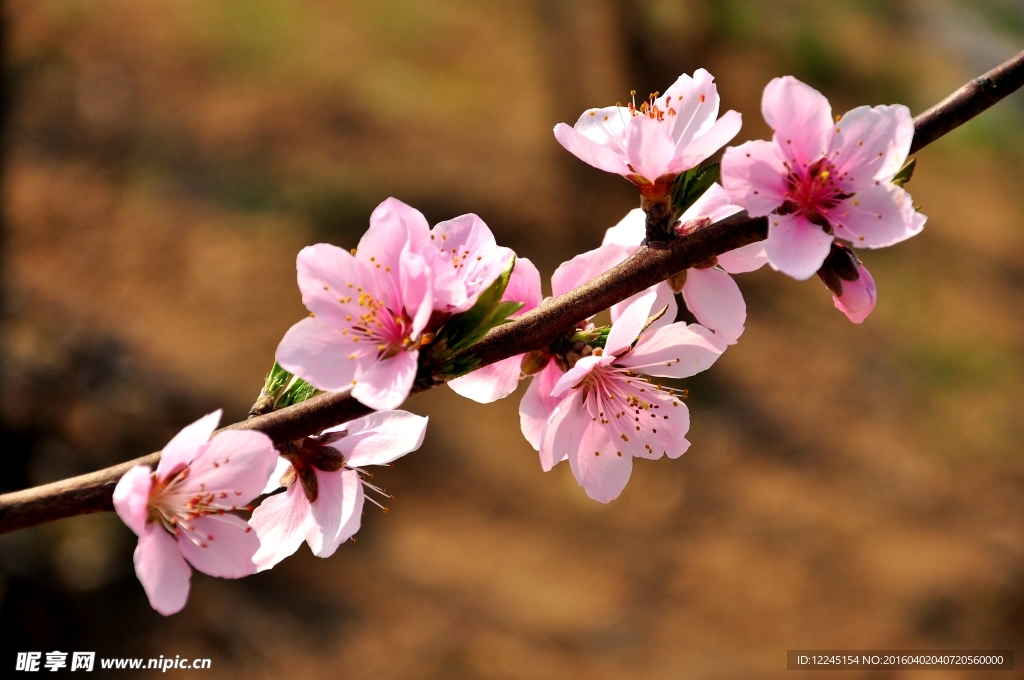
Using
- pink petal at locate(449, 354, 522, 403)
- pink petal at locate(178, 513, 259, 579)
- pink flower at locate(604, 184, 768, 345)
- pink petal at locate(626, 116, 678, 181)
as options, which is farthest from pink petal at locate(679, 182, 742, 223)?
pink petal at locate(178, 513, 259, 579)

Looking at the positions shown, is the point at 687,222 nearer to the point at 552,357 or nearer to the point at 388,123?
the point at 552,357

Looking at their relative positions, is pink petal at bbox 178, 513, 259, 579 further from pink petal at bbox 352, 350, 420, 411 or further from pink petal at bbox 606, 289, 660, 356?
pink petal at bbox 606, 289, 660, 356

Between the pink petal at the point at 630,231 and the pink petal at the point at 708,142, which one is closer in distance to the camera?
the pink petal at the point at 708,142

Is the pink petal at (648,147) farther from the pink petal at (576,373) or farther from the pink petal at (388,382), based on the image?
the pink petal at (388,382)

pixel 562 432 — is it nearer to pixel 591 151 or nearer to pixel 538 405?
pixel 538 405

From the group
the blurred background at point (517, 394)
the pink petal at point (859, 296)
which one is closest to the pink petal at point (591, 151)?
the pink petal at point (859, 296)

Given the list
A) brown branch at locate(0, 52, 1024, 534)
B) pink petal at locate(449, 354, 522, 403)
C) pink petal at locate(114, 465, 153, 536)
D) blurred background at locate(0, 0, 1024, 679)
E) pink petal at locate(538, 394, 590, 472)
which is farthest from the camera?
blurred background at locate(0, 0, 1024, 679)
